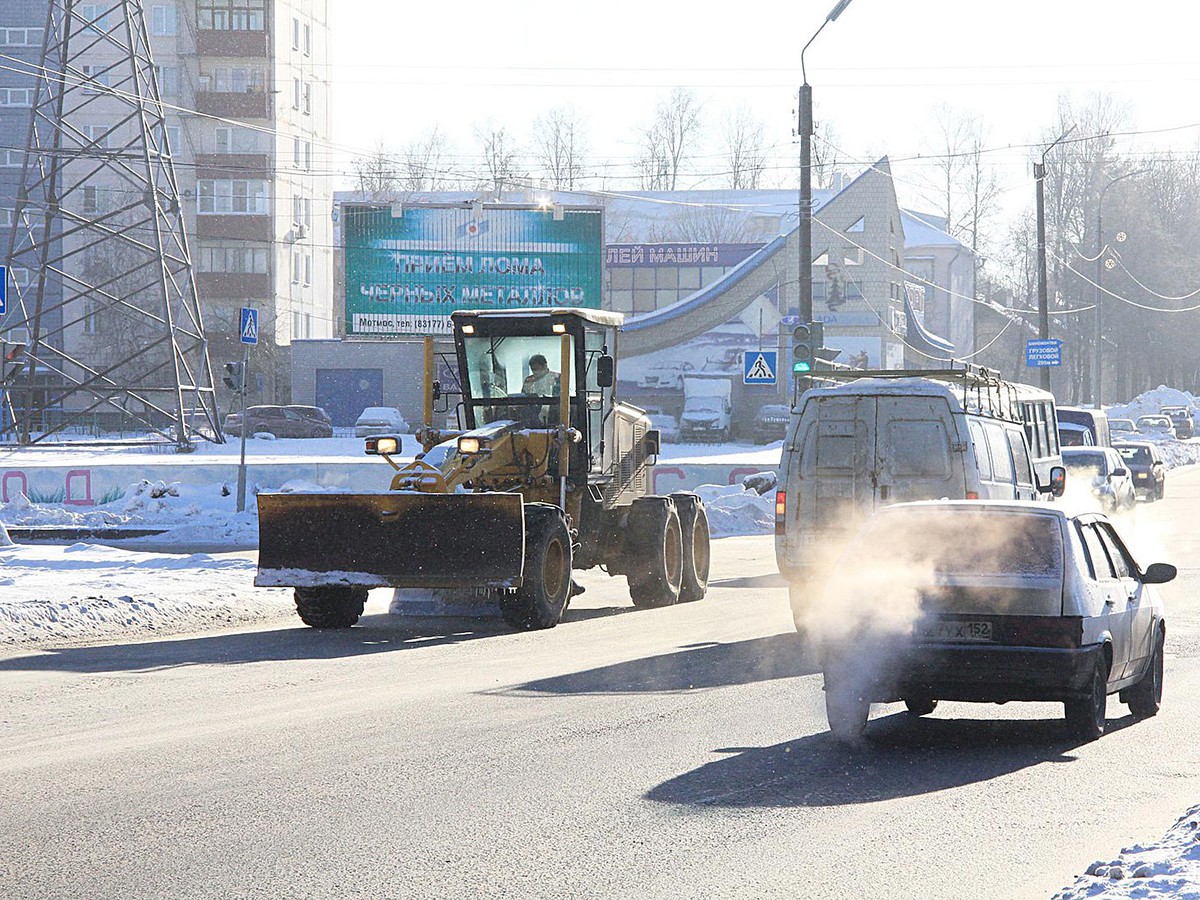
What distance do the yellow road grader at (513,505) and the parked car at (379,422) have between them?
4596cm

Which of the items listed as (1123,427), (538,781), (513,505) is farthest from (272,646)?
(1123,427)

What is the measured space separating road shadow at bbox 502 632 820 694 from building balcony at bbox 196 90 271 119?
6845cm

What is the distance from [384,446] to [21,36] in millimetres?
74514

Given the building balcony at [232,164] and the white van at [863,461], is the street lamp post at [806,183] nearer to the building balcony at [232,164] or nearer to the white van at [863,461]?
the white van at [863,461]

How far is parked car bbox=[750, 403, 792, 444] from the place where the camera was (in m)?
63.0

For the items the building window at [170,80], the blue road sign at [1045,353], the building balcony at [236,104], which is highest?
the building window at [170,80]

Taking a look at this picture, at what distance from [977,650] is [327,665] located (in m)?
5.56

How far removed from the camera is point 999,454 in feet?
53.0

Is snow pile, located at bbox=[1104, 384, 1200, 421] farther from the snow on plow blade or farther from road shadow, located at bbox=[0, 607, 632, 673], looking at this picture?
the snow on plow blade

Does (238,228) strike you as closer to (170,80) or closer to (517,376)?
(170,80)

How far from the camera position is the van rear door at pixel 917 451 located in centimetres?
1491

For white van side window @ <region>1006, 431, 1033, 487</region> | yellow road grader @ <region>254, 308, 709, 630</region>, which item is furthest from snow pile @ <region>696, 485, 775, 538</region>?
white van side window @ <region>1006, 431, 1033, 487</region>

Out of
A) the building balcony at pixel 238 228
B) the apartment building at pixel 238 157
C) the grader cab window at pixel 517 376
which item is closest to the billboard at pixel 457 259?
the apartment building at pixel 238 157

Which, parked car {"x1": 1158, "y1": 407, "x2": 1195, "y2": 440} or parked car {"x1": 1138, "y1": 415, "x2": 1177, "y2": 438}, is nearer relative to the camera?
parked car {"x1": 1138, "y1": 415, "x2": 1177, "y2": 438}
